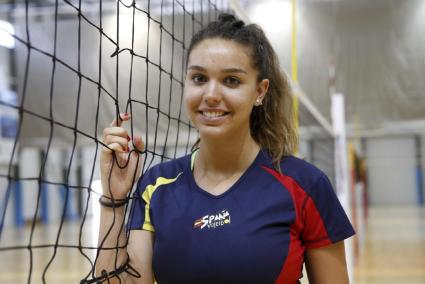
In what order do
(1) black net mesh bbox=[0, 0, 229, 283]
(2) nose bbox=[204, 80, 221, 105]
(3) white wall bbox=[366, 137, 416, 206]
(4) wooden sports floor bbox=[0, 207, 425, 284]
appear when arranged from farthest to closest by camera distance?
(3) white wall bbox=[366, 137, 416, 206] → (4) wooden sports floor bbox=[0, 207, 425, 284] → (1) black net mesh bbox=[0, 0, 229, 283] → (2) nose bbox=[204, 80, 221, 105]

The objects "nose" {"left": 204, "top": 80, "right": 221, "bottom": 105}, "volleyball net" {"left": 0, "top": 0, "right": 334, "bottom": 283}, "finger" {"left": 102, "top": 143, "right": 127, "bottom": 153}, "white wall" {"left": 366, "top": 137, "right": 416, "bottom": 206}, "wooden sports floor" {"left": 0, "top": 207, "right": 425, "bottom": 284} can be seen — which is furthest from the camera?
"white wall" {"left": 366, "top": 137, "right": 416, "bottom": 206}

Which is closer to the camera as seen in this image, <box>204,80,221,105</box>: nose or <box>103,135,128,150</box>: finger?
<box>204,80,221,105</box>: nose

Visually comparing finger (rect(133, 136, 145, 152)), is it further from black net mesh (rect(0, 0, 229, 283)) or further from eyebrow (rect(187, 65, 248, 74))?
A: black net mesh (rect(0, 0, 229, 283))

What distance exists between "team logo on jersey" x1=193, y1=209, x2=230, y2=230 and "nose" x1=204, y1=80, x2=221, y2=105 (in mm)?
245

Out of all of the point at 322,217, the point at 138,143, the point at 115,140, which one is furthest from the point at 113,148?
the point at 322,217

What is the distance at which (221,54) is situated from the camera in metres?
1.27

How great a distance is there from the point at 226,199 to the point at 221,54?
0.32 metres

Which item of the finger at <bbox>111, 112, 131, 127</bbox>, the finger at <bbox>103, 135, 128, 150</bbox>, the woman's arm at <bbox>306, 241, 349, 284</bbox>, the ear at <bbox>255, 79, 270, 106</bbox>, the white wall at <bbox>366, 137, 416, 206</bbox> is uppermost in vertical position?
the white wall at <bbox>366, 137, 416, 206</bbox>

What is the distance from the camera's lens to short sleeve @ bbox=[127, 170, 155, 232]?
1.34m

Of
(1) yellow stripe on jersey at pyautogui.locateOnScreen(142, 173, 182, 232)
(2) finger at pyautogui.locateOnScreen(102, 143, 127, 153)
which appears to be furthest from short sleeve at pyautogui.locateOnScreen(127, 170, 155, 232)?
(2) finger at pyautogui.locateOnScreen(102, 143, 127, 153)

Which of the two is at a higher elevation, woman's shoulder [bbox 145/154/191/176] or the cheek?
the cheek

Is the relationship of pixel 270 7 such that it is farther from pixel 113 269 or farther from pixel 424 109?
pixel 113 269

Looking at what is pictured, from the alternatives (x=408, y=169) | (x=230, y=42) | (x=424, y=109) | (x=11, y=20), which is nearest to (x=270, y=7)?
(x=424, y=109)

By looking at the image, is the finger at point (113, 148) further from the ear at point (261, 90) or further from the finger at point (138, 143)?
the ear at point (261, 90)
